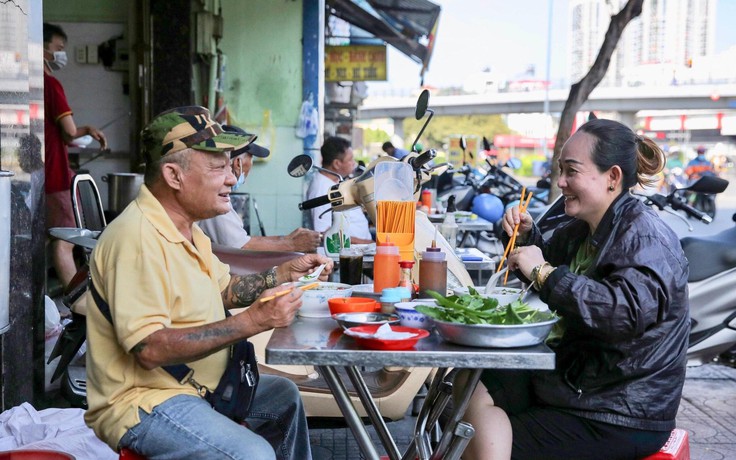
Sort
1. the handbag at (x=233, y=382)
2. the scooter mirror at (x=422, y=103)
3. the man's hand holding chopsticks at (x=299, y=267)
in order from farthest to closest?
the scooter mirror at (x=422, y=103), the man's hand holding chopsticks at (x=299, y=267), the handbag at (x=233, y=382)

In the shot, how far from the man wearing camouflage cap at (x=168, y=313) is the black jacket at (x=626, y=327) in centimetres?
87

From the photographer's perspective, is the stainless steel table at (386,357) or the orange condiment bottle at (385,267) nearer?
the stainless steel table at (386,357)

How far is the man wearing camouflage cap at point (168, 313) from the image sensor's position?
2.37 metres

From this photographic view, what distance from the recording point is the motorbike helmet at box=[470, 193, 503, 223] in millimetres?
9852

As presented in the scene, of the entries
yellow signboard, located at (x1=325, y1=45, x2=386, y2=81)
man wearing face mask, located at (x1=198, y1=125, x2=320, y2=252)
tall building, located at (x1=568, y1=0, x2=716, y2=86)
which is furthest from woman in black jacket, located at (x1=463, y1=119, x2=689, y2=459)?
tall building, located at (x1=568, y1=0, x2=716, y2=86)

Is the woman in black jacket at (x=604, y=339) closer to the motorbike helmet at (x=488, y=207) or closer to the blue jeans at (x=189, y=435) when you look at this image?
the blue jeans at (x=189, y=435)

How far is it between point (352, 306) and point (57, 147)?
15.3ft

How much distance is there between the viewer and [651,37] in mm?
90188

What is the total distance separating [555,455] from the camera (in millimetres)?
2752

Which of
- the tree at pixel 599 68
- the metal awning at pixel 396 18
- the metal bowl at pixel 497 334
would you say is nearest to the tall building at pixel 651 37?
the metal awning at pixel 396 18

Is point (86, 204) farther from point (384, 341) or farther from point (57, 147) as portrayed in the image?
point (384, 341)

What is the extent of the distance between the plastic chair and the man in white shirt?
1.36 metres

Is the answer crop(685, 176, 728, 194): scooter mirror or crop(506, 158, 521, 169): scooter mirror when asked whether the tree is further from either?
crop(506, 158, 521, 169): scooter mirror

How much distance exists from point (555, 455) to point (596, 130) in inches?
42.5
